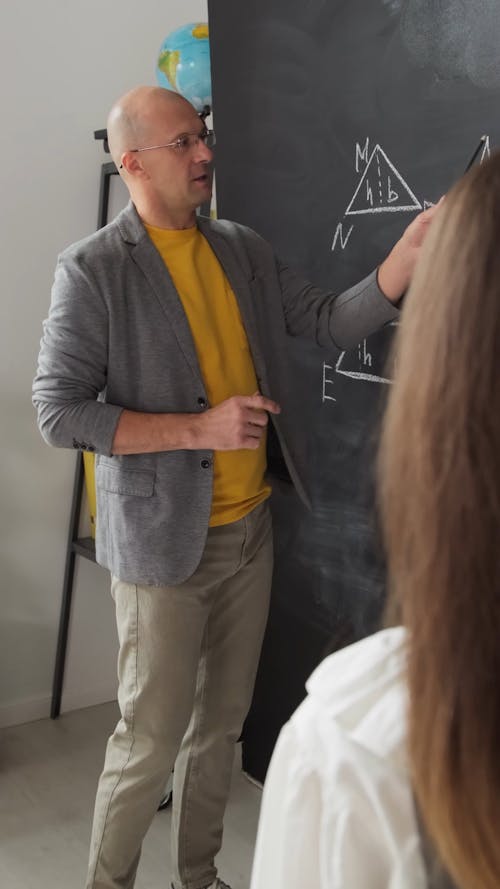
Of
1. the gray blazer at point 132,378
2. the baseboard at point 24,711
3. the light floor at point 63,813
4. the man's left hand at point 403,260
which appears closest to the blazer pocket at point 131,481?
the gray blazer at point 132,378

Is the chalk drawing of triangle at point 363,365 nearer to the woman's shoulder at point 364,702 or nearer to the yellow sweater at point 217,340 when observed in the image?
the yellow sweater at point 217,340

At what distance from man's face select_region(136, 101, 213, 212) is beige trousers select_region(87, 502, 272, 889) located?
66cm

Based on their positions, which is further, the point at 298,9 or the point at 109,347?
the point at 298,9

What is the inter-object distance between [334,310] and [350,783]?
1.52 meters

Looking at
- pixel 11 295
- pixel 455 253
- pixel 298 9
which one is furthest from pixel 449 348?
pixel 11 295

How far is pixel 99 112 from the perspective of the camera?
10.6 ft

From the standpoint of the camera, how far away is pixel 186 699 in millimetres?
2090

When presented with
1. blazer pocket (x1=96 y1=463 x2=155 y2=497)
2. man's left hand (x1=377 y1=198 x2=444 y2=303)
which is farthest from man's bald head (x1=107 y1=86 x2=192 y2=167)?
blazer pocket (x1=96 y1=463 x2=155 y2=497)

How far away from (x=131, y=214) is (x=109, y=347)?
290 millimetres

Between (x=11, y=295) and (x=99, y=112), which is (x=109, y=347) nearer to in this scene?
(x=11, y=295)

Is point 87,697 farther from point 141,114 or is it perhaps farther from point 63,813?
point 141,114

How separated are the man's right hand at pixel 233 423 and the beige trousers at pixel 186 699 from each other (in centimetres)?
22

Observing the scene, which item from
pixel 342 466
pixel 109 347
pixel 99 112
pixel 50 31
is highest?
pixel 50 31

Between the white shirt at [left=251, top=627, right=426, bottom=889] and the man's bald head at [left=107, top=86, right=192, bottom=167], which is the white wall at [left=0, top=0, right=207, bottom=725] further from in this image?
the white shirt at [left=251, top=627, right=426, bottom=889]
